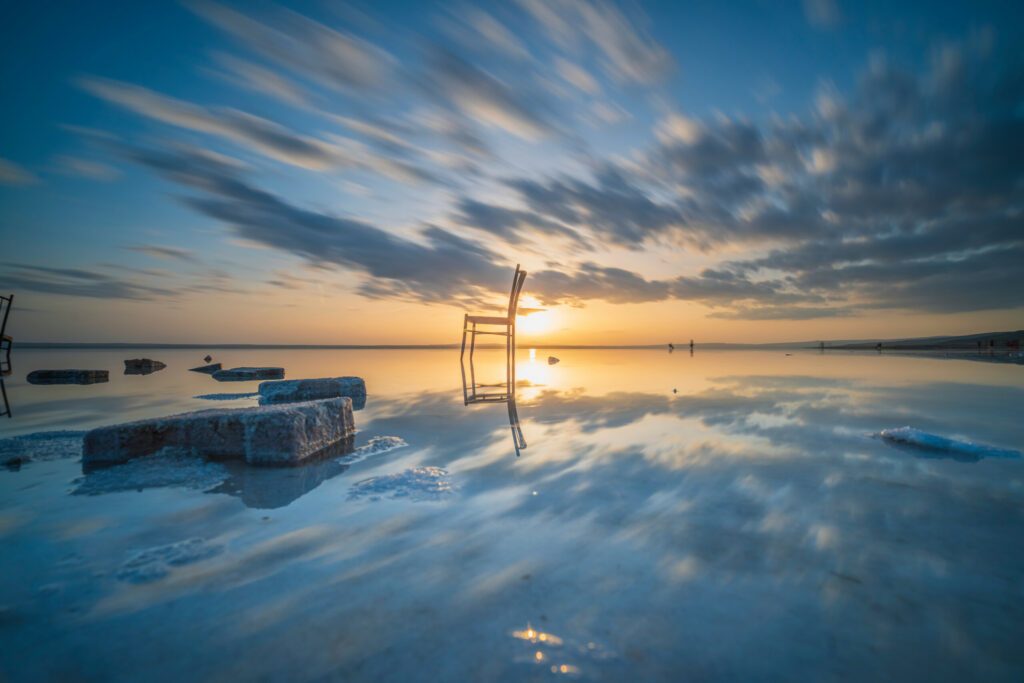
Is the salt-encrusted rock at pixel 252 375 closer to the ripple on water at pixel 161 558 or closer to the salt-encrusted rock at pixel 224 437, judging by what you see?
the salt-encrusted rock at pixel 224 437

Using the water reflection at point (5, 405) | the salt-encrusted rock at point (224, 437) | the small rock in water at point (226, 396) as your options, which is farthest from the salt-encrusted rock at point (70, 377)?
the salt-encrusted rock at point (224, 437)

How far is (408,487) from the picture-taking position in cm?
267

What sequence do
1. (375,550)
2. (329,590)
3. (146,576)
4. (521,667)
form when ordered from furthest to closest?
(375,550) < (146,576) < (329,590) < (521,667)

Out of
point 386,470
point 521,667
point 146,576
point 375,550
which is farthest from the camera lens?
point 386,470

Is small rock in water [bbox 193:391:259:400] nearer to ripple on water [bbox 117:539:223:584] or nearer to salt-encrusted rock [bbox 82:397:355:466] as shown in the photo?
salt-encrusted rock [bbox 82:397:355:466]

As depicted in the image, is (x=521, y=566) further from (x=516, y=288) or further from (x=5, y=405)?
(x=5, y=405)

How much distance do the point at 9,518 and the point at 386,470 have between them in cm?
200

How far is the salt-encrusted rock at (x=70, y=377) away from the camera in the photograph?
11.3 meters

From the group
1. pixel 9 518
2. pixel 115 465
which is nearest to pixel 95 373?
pixel 115 465

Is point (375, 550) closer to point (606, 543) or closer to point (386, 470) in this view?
point (606, 543)

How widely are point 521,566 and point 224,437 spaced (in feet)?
9.70

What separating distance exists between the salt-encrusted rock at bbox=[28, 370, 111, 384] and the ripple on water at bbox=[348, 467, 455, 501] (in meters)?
13.7

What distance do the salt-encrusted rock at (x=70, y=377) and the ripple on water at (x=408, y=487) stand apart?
13.7 metres

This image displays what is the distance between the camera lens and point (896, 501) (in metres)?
2.39
